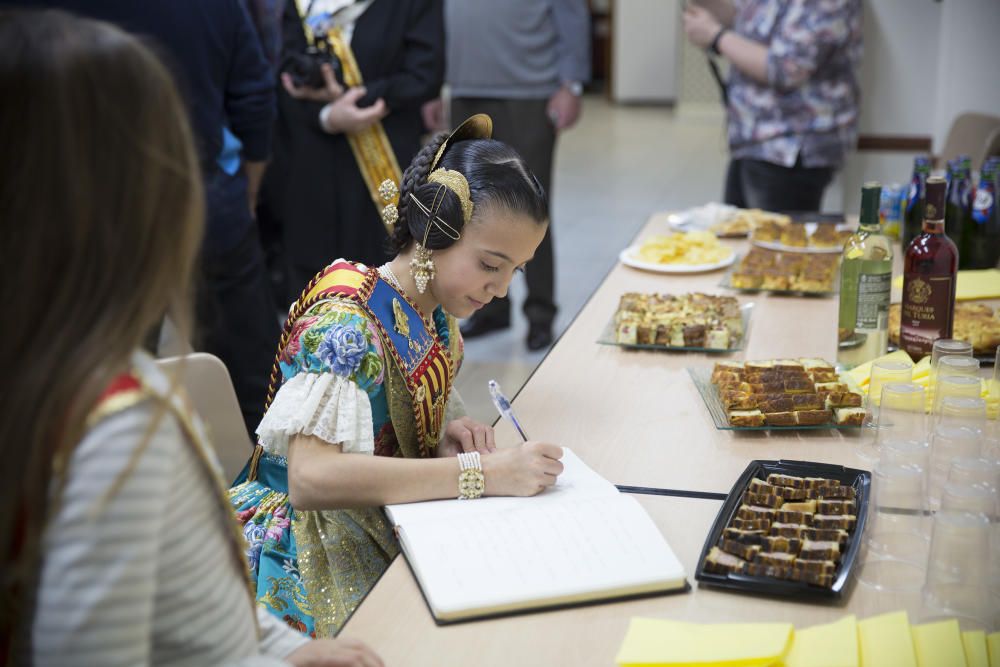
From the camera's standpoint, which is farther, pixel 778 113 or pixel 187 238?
pixel 778 113

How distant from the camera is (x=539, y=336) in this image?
14.3 feet

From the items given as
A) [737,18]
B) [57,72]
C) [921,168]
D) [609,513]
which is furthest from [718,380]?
[737,18]

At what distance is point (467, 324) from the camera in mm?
4574

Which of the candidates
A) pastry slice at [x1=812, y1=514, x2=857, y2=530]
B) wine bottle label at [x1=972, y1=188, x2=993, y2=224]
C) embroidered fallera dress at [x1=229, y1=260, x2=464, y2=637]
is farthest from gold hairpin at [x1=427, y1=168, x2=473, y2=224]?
A: wine bottle label at [x1=972, y1=188, x2=993, y2=224]

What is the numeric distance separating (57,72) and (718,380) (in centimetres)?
127

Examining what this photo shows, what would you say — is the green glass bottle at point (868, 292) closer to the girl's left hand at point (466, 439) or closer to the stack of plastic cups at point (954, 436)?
the stack of plastic cups at point (954, 436)

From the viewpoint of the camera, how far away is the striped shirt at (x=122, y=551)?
0.74m

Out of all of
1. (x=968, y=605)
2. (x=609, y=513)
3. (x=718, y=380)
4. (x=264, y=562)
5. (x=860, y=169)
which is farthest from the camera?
(x=860, y=169)

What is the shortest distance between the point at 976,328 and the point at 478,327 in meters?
2.75

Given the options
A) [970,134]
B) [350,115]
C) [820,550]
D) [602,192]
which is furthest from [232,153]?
[602,192]

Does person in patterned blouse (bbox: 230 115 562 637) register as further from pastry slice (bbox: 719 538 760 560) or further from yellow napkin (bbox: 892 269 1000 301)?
yellow napkin (bbox: 892 269 1000 301)

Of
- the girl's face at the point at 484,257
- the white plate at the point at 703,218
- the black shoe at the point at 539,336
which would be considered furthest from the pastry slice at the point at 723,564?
the black shoe at the point at 539,336

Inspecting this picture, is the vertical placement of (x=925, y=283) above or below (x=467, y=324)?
above

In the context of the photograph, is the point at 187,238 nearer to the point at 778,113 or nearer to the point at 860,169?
the point at 778,113
